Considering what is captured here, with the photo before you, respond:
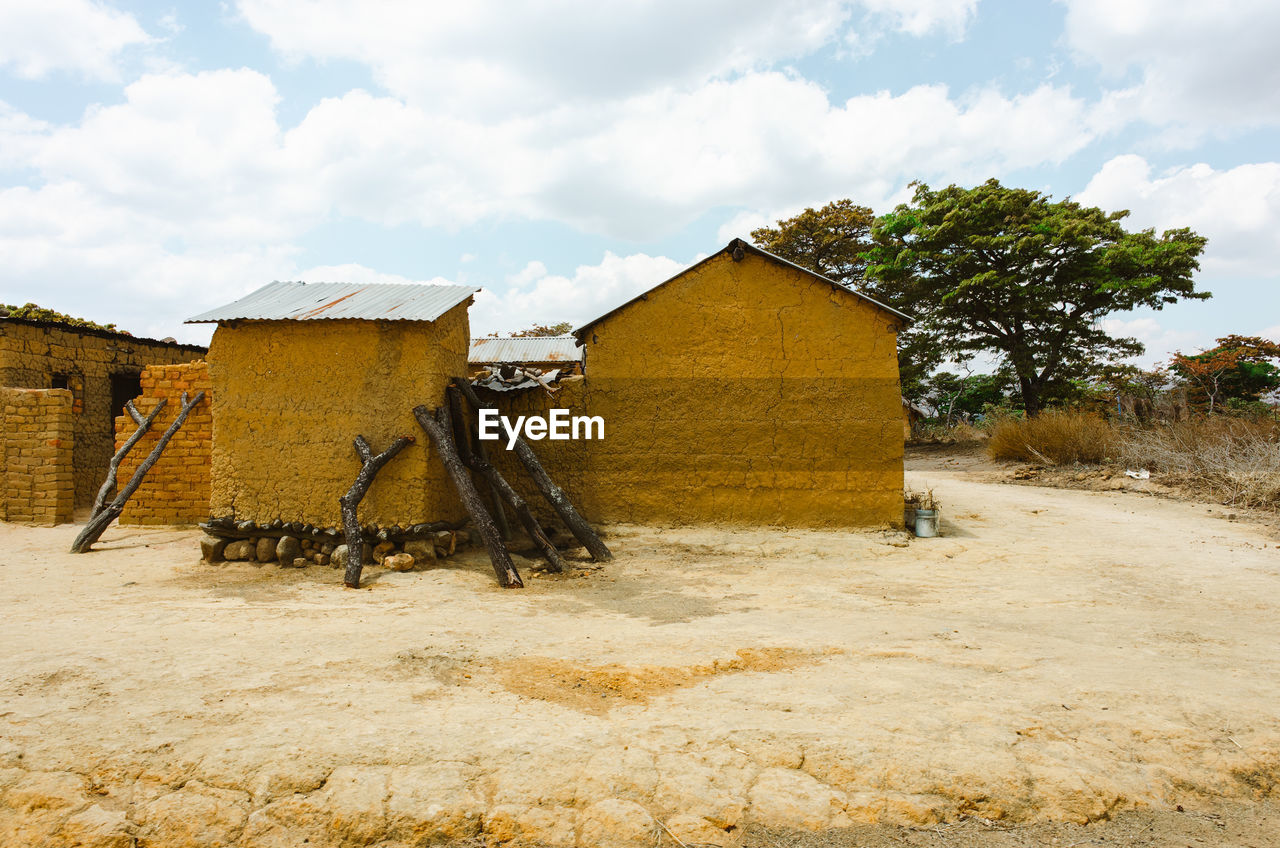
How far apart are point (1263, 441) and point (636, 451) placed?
1050 centimetres

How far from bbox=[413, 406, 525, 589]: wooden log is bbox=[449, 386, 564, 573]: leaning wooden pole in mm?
340

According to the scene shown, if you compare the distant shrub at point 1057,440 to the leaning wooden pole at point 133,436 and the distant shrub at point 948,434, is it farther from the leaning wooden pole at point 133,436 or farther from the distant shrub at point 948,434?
the leaning wooden pole at point 133,436

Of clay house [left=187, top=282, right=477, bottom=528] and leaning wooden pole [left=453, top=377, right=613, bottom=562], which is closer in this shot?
clay house [left=187, top=282, right=477, bottom=528]

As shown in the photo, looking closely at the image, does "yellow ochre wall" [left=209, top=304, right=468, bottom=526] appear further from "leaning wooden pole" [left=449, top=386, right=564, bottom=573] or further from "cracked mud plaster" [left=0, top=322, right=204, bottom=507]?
"cracked mud plaster" [left=0, top=322, right=204, bottom=507]

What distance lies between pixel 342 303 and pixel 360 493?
6.74 feet

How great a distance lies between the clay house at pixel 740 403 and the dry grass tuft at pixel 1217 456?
5.92 m

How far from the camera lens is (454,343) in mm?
7148

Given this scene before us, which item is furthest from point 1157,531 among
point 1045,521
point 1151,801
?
point 1151,801

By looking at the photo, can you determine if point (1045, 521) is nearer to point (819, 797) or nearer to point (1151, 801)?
point (1151, 801)

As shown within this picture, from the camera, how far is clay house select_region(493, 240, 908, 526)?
771 centimetres

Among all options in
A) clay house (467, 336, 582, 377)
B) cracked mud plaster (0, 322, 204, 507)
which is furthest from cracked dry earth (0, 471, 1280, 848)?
clay house (467, 336, 582, 377)

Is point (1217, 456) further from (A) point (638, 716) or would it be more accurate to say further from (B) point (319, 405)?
(B) point (319, 405)

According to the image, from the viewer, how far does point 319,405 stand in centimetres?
639

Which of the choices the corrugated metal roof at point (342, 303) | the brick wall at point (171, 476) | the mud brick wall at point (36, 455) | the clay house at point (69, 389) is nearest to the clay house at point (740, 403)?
the corrugated metal roof at point (342, 303)
